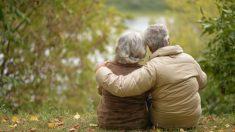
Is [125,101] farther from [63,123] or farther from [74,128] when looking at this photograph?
[63,123]

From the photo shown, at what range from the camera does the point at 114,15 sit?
651 inches

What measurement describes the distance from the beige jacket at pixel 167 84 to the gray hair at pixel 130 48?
0.50 ft

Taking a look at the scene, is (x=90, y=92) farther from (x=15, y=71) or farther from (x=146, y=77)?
(x=146, y=77)

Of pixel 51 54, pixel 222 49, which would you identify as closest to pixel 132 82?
pixel 222 49

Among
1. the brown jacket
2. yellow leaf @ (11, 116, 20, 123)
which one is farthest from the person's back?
yellow leaf @ (11, 116, 20, 123)

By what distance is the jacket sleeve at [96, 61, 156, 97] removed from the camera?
599cm

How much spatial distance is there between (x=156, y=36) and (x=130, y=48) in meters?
0.31

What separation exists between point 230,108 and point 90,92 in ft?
21.8

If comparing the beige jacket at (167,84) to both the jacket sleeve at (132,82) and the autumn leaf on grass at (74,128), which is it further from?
the autumn leaf on grass at (74,128)

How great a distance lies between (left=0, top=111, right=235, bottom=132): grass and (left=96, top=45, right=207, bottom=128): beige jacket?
0.28 meters

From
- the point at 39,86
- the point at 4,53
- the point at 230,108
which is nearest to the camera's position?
the point at 230,108

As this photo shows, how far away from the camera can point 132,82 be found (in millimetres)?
5992

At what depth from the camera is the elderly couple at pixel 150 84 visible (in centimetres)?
605

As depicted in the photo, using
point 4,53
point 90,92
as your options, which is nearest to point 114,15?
point 90,92
